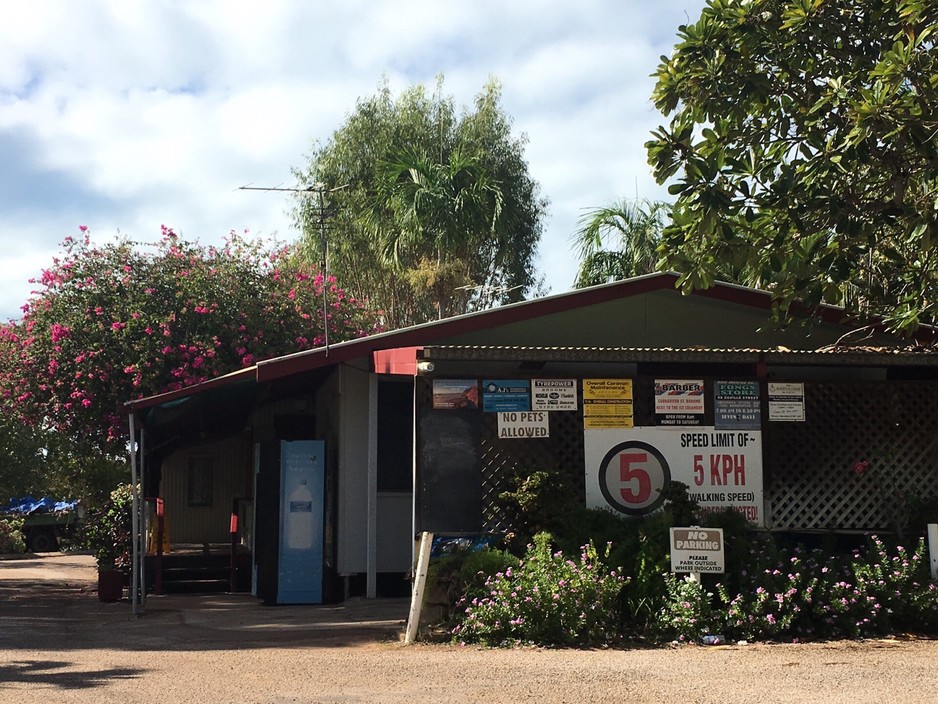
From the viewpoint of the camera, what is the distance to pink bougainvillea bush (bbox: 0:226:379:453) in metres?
19.6

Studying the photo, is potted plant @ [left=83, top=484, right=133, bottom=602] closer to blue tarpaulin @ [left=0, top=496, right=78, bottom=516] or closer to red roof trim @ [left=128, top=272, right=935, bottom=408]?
red roof trim @ [left=128, top=272, right=935, bottom=408]

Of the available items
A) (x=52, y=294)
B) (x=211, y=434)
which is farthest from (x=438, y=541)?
(x=52, y=294)

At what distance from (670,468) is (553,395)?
53.7 inches

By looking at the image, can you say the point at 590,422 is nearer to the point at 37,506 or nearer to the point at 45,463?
the point at 45,463

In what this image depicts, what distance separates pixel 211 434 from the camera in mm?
19797

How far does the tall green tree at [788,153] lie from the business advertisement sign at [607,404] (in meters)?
1.33

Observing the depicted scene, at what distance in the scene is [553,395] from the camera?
11.3 metres

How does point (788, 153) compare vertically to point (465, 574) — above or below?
above

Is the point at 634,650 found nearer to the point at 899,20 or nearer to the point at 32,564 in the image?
the point at 899,20

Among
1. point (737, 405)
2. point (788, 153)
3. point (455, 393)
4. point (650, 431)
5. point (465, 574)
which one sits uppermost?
point (788, 153)

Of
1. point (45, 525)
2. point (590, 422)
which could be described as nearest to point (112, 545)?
point (590, 422)

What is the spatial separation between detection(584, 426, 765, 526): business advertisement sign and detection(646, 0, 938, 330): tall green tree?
1.62 meters

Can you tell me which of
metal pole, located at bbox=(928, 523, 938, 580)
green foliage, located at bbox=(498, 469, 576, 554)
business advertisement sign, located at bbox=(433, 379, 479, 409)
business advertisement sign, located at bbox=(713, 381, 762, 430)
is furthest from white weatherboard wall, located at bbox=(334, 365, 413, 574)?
metal pole, located at bbox=(928, 523, 938, 580)

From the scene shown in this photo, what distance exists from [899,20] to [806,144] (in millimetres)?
1519
